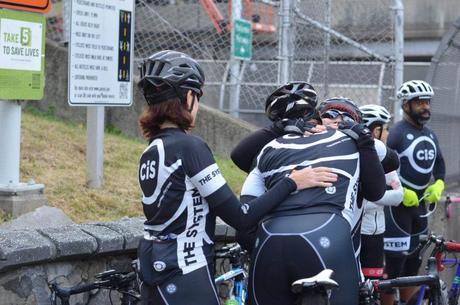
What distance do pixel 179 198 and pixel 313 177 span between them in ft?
2.04

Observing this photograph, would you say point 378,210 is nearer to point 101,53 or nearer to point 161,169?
point 101,53

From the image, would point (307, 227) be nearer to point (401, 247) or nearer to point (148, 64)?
point (148, 64)

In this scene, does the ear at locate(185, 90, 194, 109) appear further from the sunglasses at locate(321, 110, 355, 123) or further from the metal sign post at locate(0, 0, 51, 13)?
the metal sign post at locate(0, 0, 51, 13)

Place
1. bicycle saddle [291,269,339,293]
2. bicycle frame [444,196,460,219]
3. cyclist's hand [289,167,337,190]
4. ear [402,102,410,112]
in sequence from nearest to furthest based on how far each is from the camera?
1. bicycle saddle [291,269,339,293]
2. cyclist's hand [289,167,337,190]
3. ear [402,102,410,112]
4. bicycle frame [444,196,460,219]

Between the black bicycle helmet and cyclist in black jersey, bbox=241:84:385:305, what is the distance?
22.7 inches

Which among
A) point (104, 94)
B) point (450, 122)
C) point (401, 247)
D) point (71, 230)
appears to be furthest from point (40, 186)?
point (450, 122)

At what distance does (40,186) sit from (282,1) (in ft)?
11.7

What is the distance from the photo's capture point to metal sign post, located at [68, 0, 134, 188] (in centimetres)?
667

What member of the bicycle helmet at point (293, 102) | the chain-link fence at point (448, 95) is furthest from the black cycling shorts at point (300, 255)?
the chain-link fence at point (448, 95)

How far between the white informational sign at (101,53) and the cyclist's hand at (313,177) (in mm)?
3483

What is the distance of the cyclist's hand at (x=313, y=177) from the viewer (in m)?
3.57

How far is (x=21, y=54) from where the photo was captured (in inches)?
241

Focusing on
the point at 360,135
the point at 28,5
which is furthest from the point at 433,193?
the point at 28,5

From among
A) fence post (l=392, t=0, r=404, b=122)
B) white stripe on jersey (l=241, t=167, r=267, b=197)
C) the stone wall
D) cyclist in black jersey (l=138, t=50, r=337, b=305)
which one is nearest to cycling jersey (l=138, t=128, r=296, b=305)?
cyclist in black jersey (l=138, t=50, r=337, b=305)
